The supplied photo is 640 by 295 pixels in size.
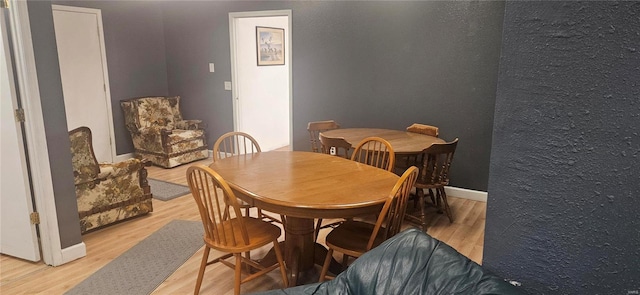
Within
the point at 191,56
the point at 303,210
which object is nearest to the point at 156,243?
the point at 303,210

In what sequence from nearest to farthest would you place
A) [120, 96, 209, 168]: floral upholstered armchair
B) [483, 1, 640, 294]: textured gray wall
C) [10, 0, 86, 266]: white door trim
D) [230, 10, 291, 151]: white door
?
[483, 1, 640, 294]: textured gray wall < [10, 0, 86, 266]: white door trim < [120, 96, 209, 168]: floral upholstered armchair < [230, 10, 291, 151]: white door

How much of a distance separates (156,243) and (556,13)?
3.04 meters

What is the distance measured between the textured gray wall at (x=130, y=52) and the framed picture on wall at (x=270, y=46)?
1424mm

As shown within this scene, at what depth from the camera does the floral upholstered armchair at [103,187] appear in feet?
10.9

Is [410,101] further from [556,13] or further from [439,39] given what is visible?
[556,13]

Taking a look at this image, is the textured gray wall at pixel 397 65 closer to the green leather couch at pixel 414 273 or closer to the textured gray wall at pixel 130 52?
the textured gray wall at pixel 130 52

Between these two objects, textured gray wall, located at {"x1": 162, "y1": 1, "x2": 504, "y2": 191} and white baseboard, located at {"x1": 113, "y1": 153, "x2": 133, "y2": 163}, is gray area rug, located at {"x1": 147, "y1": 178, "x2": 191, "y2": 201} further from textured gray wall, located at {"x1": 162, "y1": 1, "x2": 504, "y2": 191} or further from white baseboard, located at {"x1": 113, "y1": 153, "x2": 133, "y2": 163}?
textured gray wall, located at {"x1": 162, "y1": 1, "x2": 504, "y2": 191}

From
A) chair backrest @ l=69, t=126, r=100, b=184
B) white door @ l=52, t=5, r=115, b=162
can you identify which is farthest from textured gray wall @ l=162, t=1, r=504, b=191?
chair backrest @ l=69, t=126, r=100, b=184

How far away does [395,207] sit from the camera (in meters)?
2.24

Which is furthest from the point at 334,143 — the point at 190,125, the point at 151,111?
the point at 151,111

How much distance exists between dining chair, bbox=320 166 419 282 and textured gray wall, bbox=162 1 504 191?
213 cm

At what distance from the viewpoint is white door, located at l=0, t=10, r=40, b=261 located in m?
2.66

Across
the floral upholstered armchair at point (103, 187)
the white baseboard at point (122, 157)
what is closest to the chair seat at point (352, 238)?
→ the floral upholstered armchair at point (103, 187)

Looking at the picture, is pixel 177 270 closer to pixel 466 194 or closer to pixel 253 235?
pixel 253 235
